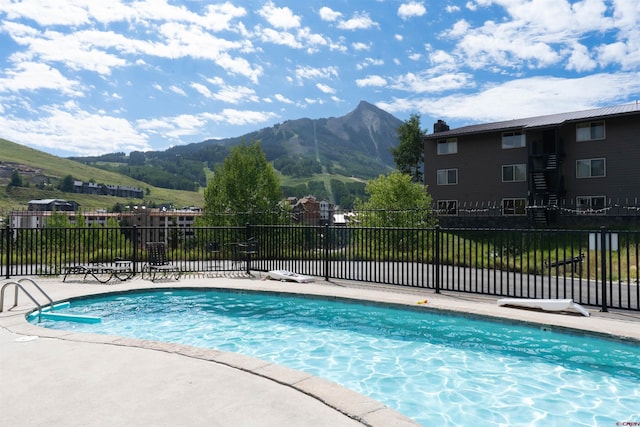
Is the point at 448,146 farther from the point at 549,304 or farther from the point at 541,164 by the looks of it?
the point at 549,304

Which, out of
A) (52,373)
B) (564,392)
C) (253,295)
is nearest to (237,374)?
(52,373)

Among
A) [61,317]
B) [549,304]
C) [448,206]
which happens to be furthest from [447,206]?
[61,317]

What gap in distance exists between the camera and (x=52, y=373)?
181 inches

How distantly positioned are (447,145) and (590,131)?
10461 mm

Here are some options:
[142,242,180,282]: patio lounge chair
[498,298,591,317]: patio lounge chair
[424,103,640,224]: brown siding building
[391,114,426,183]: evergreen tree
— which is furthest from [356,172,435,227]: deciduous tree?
[391,114,426,183]: evergreen tree

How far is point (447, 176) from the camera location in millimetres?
36188

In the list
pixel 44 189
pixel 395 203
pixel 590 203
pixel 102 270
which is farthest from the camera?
pixel 44 189

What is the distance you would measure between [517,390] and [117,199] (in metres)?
175

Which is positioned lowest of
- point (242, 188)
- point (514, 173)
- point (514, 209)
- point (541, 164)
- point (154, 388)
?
point (154, 388)

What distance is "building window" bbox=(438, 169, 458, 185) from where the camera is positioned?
1409 inches

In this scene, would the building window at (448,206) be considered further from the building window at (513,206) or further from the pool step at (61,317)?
the pool step at (61,317)

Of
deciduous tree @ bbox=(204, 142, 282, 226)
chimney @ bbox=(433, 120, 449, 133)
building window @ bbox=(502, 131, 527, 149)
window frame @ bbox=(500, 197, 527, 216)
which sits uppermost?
chimney @ bbox=(433, 120, 449, 133)

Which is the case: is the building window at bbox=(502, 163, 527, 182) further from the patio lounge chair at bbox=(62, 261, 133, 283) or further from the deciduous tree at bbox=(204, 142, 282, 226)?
the patio lounge chair at bbox=(62, 261, 133, 283)

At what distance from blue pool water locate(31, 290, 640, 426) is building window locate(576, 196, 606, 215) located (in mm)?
26587
